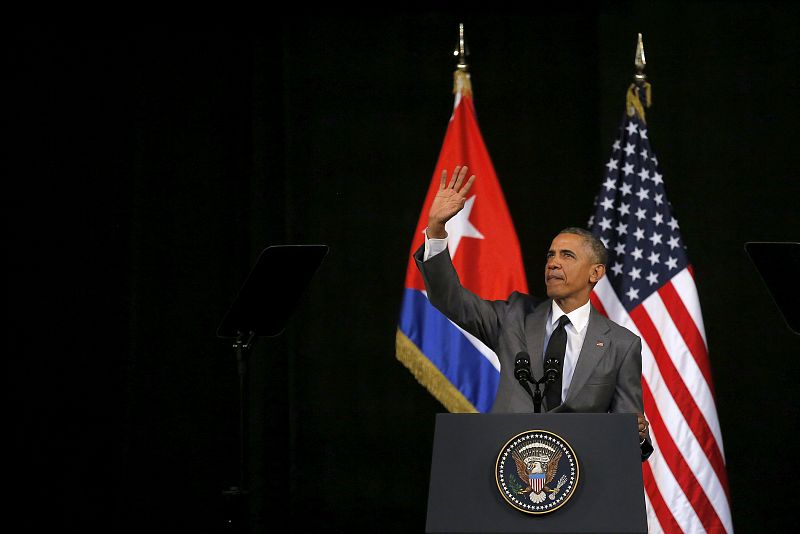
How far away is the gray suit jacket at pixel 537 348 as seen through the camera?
3.17 m

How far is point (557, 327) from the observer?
3303 millimetres

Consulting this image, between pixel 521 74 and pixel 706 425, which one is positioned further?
pixel 521 74

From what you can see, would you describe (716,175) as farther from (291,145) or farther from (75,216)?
(75,216)

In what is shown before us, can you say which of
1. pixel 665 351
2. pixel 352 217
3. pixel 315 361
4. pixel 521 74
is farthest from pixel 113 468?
→ pixel 521 74

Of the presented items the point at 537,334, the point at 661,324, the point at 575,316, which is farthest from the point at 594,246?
the point at 661,324

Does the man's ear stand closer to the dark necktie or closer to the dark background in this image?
the dark necktie

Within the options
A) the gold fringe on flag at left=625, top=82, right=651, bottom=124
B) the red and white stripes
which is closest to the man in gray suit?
the red and white stripes

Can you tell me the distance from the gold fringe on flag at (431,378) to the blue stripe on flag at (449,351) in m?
0.02

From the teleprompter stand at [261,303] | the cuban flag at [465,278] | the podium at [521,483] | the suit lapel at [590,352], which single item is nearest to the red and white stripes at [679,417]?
the cuban flag at [465,278]

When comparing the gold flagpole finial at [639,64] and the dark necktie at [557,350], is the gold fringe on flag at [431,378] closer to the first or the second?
the dark necktie at [557,350]

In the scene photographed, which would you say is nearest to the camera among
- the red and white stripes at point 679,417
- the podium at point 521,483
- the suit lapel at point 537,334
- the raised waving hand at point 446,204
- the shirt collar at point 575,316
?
the podium at point 521,483

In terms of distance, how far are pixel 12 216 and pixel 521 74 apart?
2.80 metres

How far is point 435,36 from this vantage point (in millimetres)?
5145

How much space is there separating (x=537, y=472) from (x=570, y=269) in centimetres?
120
